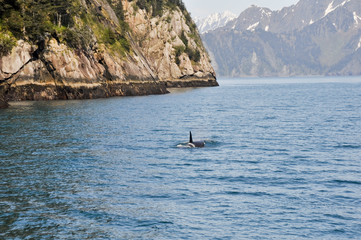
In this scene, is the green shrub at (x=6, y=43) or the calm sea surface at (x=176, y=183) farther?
the green shrub at (x=6, y=43)

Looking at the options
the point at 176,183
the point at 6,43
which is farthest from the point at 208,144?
the point at 6,43

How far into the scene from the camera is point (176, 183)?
29.4 m

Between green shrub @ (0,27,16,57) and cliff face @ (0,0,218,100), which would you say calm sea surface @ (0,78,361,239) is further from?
cliff face @ (0,0,218,100)

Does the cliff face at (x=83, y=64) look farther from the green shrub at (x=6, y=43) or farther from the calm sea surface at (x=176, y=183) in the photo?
the calm sea surface at (x=176, y=183)

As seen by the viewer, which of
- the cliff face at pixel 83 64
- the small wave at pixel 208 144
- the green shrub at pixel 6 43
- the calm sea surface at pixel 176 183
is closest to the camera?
the calm sea surface at pixel 176 183

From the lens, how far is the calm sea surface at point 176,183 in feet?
70.4

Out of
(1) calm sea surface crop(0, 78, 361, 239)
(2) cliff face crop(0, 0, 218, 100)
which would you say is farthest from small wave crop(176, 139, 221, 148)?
(2) cliff face crop(0, 0, 218, 100)

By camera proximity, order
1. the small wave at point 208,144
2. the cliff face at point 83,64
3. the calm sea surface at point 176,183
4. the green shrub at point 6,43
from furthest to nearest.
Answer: the cliff face at point 83,64 < the green shrub at point 6,43 < the small wave at point 208,144 < the calm sea surface at point 176,183

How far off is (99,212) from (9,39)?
229 ft

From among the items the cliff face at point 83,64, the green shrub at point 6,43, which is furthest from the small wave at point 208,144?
the green shrub at point 6,43

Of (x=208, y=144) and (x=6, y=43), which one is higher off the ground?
(x=6, y=43)

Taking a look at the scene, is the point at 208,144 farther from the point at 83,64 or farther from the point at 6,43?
the point at 83,64

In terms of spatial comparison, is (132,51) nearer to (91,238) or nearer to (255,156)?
(255,156)

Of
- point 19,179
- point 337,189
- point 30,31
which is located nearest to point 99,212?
point 19,179
